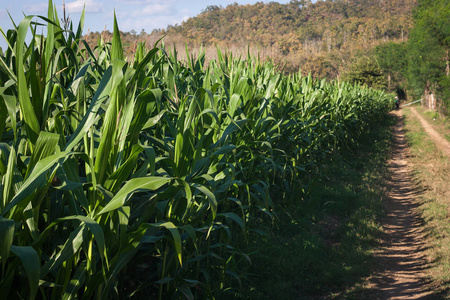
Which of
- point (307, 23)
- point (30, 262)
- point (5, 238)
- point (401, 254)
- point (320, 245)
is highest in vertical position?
point (307, 23)

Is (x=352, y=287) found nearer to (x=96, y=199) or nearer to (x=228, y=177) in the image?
(x=228, y=177)

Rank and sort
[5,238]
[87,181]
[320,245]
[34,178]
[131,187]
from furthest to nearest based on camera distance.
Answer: [320,245] < [87,181] < [131,187] < [34,178] < [5,238]

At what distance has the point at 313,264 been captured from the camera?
168 inches

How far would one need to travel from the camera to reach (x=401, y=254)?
16.2 feet

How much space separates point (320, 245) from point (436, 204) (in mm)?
3036

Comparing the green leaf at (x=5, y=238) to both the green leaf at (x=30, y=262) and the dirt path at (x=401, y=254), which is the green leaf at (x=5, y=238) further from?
the dirt path at (x=401, y=254)

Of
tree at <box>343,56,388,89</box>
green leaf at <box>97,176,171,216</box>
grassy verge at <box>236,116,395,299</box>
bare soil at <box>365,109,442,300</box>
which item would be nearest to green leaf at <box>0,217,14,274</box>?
green leaf at <box>97,176,171,216</box>

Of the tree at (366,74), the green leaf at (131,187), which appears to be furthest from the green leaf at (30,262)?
the tree at (366,74)

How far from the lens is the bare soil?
3.95 m

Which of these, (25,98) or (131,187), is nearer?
(25,98)

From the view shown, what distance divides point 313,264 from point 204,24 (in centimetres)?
14813

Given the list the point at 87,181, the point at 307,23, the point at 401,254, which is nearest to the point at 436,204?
the point at 401,254

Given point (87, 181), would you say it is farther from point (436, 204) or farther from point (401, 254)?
point (436, 204)

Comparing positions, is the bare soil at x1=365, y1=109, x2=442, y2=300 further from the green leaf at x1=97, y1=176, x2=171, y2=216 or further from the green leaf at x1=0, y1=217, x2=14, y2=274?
the green leaf at x1=0, y1=217, x2=14, y2=274
